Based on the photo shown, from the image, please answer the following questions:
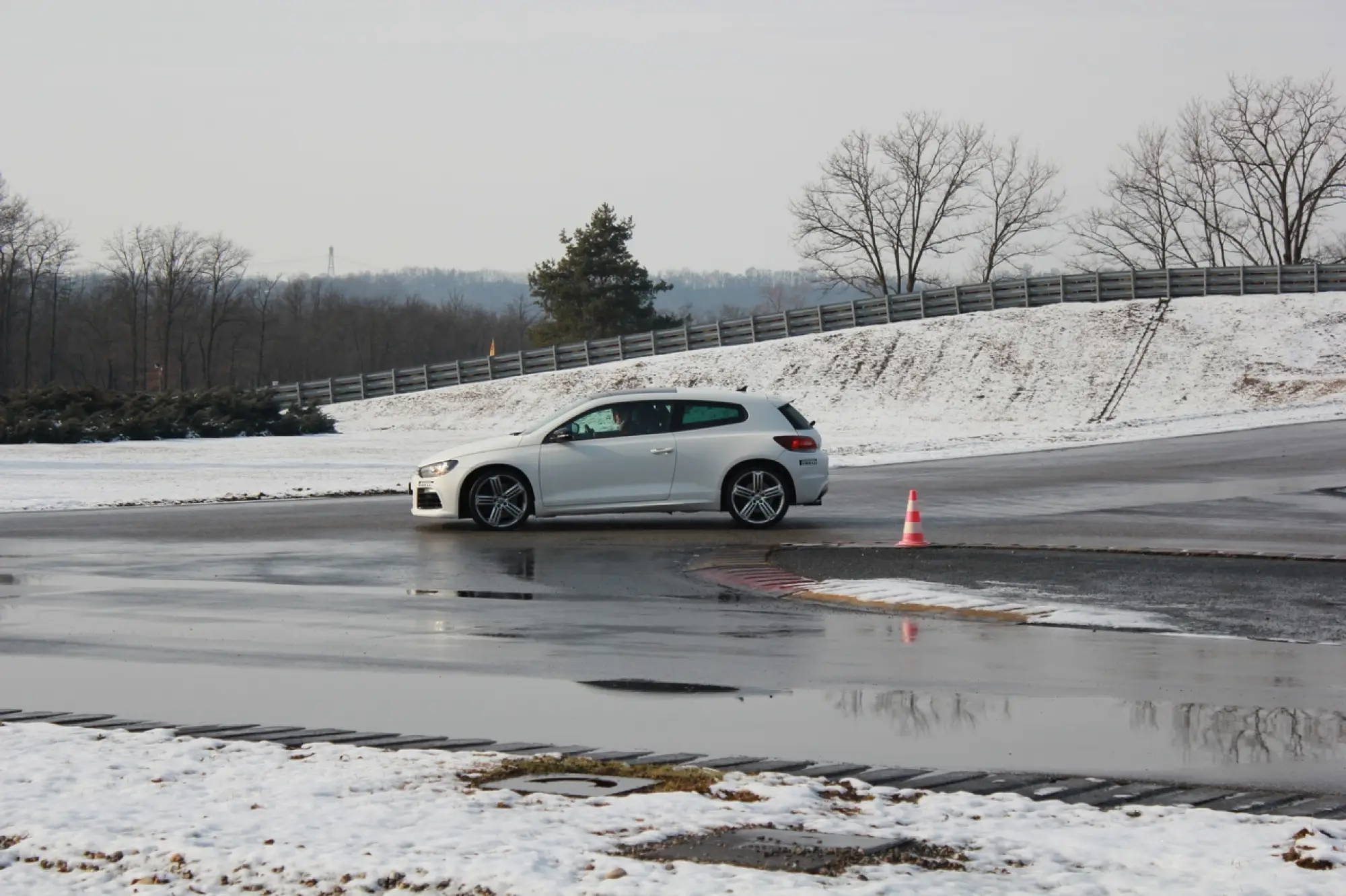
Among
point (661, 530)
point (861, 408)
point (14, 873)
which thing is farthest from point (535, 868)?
point (861, 408)

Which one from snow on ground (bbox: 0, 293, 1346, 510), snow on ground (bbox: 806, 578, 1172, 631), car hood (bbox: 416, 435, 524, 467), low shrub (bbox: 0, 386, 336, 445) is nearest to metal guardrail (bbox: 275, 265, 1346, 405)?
snow on ground (bbox: 0, 293, 1346, 510)

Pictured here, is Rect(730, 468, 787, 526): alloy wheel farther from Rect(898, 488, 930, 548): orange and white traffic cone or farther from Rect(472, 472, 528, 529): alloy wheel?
Rect(898, 488, 930, 548): orange and white traffic cone

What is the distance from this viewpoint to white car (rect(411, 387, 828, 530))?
56.7ft

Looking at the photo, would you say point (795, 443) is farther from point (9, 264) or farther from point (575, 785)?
point (9, 264)

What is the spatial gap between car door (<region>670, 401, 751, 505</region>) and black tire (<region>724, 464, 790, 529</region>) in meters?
0.20

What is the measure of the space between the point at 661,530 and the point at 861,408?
38762mm

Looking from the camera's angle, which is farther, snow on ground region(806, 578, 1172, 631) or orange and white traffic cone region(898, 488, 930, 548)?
orange and white traffic cone region(898, 488, 930, 548)

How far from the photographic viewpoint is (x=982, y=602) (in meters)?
11.5

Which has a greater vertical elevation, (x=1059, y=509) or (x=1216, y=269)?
(x=1216, y=269)

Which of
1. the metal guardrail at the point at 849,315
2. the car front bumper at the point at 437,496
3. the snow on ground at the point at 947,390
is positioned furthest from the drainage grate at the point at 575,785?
the metal guardrail at the point at 849,315

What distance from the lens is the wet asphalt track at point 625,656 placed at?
701 centimetres

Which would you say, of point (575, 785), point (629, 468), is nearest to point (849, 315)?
point (629, 468)

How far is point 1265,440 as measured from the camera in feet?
105

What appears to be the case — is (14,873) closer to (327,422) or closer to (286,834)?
(286,834)
